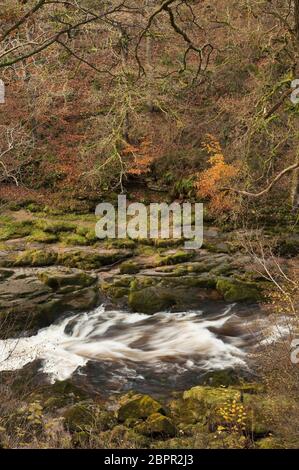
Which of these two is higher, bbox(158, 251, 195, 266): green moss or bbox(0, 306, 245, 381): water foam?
bbox(158, 251, 195, 266): green moss

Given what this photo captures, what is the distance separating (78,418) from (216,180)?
1122cm

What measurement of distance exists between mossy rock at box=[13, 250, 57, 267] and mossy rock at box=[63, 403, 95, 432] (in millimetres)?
6928

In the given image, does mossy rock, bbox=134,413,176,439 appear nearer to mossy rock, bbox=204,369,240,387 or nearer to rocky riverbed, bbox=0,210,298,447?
rocky riverbed, bbox=0,210,298,447

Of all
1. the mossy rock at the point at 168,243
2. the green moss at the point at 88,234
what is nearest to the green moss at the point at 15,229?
the green moss at the point at 88,234

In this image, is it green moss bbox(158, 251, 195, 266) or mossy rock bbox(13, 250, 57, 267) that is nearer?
mossy rock bbox(13, 250, 57, 267)

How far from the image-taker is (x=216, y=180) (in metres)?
16.9

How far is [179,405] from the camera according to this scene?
311 inches

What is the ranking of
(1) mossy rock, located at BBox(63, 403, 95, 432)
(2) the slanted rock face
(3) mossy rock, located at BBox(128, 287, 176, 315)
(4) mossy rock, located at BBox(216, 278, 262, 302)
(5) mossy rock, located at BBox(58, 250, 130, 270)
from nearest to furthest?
(1) mossy rock, located at BBox(63, 403, 95, 432)
(2) the slanted rock face
(3) mossy rock, located at BBox(128, 287, 176, 315)
(4) mossy rock, located at BBox(216, 278, 262, 302)
(5) mossy rock, located at BBox(58, 250, 130, 270)

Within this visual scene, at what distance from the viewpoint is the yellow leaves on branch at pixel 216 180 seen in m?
15.9

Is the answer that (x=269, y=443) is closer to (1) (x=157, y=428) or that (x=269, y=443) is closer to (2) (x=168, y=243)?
(1) (x=157, y=428)

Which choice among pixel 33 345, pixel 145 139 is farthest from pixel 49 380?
pixel 145 139

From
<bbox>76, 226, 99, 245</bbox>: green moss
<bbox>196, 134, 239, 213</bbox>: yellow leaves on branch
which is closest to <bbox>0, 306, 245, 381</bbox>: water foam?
<bbox>76, 226, 99, 245</bbox>: green moss

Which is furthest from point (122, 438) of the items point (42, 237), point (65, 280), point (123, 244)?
point (42, 237)

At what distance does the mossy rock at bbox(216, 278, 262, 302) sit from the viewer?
12359 millimetres
